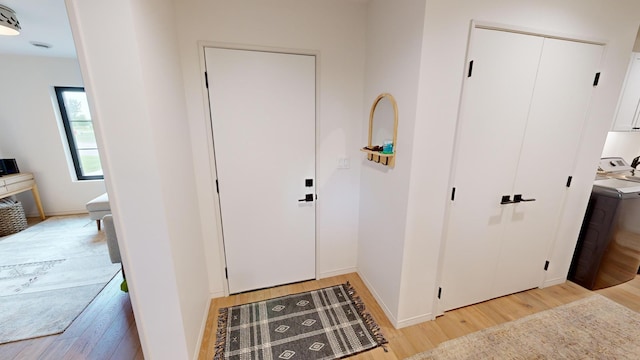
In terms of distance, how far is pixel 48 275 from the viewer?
A: 2486 millimetres

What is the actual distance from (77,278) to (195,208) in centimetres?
180

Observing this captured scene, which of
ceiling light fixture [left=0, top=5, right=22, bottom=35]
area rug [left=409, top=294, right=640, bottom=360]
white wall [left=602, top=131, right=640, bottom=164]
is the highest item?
ceiling light fixture [left=0, top=5, right=22, bottom=35]

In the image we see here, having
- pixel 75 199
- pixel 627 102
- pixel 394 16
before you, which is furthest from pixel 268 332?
pixel 75 199

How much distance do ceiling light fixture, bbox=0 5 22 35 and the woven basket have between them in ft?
8.61

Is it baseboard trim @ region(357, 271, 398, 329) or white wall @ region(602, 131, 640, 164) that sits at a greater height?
white wall @ region(602, 131, 640, 164)

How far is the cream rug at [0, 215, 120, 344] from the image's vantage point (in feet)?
6.32

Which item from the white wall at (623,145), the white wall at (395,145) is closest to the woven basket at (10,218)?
the white wall at (395,145)

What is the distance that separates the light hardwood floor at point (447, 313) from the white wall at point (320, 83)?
0.26 meters

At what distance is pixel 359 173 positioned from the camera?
2363mm

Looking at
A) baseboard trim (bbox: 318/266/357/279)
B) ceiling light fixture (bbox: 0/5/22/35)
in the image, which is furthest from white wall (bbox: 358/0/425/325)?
ceiling light fixture (bbox: 0/5/22/35)

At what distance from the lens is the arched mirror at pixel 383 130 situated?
1.75 meters

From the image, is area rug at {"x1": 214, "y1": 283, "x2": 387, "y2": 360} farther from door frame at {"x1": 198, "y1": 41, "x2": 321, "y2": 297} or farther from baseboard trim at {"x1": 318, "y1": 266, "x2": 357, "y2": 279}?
door frame at {"x1": 198, "y1": 41, "x2": 321, "y2": 297}

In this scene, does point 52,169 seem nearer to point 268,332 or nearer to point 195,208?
point 195,208

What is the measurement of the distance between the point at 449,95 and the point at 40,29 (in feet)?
13.2
